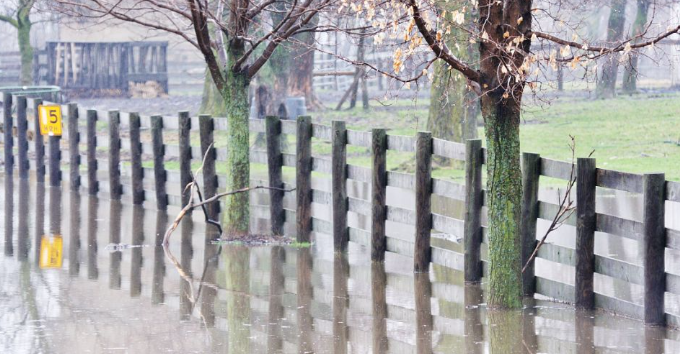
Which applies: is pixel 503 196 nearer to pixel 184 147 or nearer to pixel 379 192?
pixel 379 192

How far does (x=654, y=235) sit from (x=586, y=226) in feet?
2.56

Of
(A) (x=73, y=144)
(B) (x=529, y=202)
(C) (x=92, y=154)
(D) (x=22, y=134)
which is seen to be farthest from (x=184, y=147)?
(B) (x=529, y=202)

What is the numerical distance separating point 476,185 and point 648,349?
284 cm

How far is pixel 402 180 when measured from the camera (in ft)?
39.5

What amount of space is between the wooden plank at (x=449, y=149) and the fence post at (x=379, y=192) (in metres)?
0.73

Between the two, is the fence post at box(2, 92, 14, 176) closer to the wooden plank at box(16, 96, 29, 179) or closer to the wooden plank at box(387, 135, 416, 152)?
the wooden plank at box(16, 96, 29, 179)

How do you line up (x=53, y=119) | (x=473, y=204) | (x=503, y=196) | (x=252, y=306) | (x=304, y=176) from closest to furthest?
(x=503, y=196) → (x=252, y=306) → (x=473, y=204) → (x=304, y=176) → (x=53, y=119)

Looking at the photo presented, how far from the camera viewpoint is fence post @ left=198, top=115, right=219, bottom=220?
49.1ft

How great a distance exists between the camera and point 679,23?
8.13 m

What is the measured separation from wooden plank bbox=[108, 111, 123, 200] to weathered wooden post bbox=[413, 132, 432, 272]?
7013 millimetres

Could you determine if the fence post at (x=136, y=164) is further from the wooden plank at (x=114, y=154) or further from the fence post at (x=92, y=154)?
the fence post at (x=92, y=154)

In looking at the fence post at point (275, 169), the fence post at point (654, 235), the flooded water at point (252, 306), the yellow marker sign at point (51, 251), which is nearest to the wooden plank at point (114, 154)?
the flooded water at point (252, 306)

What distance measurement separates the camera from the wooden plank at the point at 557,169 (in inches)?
392

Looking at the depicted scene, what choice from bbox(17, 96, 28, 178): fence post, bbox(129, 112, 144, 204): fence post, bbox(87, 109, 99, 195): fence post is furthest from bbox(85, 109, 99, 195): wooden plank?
bbox(17, 96, 28, 178): fence post
